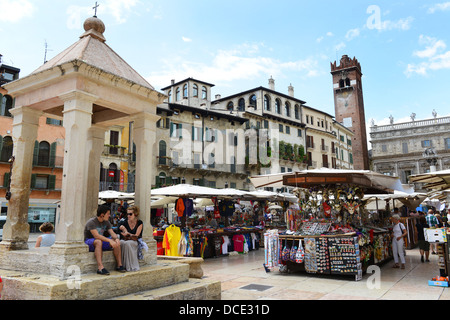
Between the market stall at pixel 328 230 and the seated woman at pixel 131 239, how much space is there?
173 inches

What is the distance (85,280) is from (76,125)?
2.16 m

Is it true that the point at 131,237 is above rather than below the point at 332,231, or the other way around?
above

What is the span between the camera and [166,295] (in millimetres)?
4680

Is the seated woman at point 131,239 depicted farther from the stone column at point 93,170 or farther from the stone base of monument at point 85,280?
the stone column at point 93,170

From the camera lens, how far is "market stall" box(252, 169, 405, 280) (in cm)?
793

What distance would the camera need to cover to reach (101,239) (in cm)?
484

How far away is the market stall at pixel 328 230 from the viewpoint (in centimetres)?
793

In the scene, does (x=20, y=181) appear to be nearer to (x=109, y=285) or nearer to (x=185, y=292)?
(x=109, y=285)

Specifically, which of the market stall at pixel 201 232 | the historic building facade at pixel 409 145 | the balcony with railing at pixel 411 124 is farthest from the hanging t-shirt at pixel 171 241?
the balcony with railing at pixel 411 124

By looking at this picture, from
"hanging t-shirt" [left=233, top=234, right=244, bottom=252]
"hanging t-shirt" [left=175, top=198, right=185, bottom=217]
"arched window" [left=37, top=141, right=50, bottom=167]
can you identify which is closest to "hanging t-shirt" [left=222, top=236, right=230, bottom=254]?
"hanging t-shirt" [left=233, top=234, right=244, bottom=252]

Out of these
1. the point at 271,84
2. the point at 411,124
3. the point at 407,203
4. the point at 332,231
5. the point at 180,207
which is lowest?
the point at 332,231

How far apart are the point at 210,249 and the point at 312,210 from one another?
458cm

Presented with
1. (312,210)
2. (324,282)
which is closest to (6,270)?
(324,282)

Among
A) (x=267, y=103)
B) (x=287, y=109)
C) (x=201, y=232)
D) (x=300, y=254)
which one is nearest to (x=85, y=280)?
(x=300, y=254)
